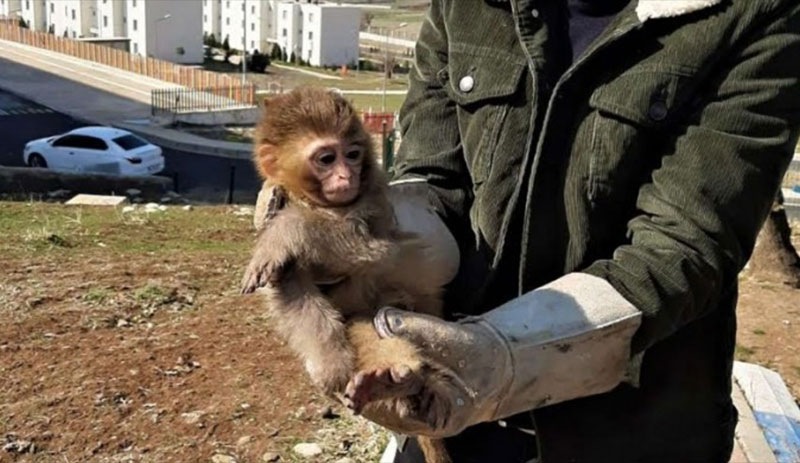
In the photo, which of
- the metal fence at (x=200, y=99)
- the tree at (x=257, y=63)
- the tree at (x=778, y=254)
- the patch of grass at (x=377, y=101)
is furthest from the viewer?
the tree at (x=257, y=63)

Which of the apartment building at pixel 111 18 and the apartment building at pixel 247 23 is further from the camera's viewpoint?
the apartment building at pixel 247 23

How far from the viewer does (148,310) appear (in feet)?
23.1

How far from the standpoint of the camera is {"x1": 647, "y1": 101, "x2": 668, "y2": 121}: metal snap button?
6.65ft

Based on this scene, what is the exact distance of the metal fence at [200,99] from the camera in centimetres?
3545

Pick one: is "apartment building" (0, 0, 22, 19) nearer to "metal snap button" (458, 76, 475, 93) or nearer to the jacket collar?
"metal snap button" (458, 76, 475, 93)

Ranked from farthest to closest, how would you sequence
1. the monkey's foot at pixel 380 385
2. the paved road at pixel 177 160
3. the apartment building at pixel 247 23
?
the apartment building at pixel 247 23 → the paved road at pixel 177 160 → the monkey's foot at pixel 380 385

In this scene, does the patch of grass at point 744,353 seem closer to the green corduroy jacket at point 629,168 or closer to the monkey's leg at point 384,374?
the green corduroy jacket at point 629,168

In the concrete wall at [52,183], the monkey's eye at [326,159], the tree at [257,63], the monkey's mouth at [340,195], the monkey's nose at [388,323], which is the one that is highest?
the monkey's eye at [326,159]

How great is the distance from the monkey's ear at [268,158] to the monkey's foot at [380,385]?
57cm

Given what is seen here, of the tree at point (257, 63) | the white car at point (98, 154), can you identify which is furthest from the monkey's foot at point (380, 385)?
the tree at point (257, 63)

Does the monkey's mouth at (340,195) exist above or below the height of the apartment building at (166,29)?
above

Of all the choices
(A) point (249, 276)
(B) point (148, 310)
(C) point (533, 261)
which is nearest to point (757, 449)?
(C) point (533, 261)

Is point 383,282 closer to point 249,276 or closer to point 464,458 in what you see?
point 249,276

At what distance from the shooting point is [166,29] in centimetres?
5897
